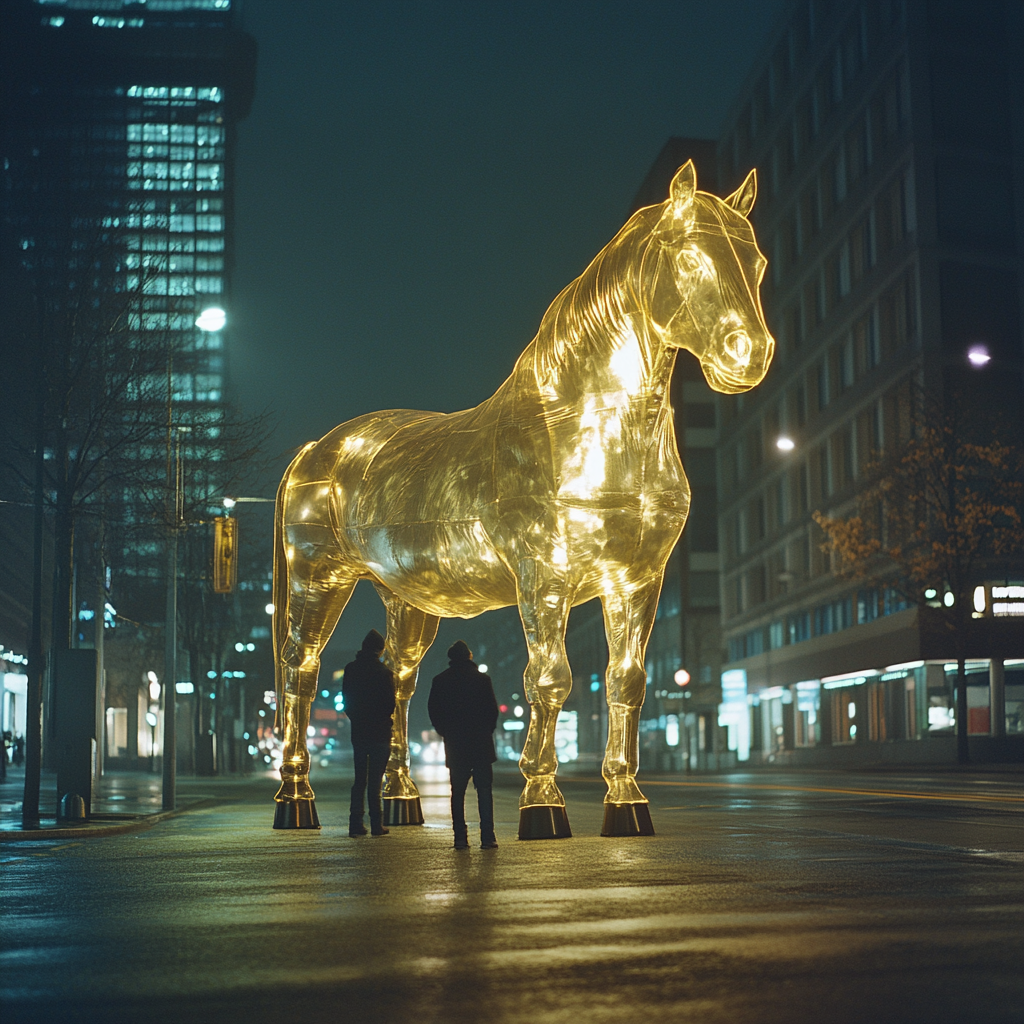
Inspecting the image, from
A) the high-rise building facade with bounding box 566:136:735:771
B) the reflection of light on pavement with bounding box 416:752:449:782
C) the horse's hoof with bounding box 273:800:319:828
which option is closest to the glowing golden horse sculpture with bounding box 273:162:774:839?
the horse's hoof with bounding box 273:800:319:828

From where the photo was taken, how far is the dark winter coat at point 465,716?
11.8m

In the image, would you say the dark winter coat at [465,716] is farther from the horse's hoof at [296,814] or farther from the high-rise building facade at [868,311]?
the high-rise building facade at [868,311]

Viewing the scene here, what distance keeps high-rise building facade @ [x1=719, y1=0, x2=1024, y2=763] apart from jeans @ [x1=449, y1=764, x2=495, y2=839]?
3318 cm

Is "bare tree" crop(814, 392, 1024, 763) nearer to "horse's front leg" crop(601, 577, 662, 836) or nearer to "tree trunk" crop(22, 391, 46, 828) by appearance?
"tree trunk" crop(22, 391, 46, 828)

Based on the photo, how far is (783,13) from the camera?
240 ft

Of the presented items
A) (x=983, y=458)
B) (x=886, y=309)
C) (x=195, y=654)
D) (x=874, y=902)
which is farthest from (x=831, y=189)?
(x=874, y=902)

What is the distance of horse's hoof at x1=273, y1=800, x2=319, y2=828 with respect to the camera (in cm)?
1482

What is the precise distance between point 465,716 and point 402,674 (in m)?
3.49

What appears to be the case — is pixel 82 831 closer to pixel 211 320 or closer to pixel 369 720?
pixel 369 720

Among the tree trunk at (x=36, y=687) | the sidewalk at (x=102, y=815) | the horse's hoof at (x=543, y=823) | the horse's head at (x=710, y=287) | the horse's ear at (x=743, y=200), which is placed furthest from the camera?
the tree trunk at (x=36, y=687)

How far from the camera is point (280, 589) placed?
610 inches

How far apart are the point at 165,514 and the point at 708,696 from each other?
7211cm

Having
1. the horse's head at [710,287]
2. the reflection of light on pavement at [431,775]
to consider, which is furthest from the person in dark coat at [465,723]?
the reflection of light on pavement at [431,775]

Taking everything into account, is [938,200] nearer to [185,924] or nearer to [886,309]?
[886,309]
